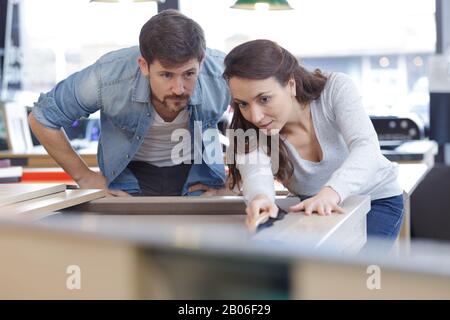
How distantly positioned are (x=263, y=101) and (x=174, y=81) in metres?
0.52

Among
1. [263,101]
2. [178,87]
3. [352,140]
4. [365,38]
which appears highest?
[365,38]

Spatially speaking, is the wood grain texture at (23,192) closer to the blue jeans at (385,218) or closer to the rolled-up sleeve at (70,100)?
the rolled-up sleeve at (70,100)

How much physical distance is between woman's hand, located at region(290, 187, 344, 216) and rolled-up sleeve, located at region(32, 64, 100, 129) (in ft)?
4.08

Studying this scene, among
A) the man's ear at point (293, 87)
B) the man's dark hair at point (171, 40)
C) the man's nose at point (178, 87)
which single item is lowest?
the man's ear at point (293, 87)

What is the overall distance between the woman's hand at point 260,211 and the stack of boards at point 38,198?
491mm

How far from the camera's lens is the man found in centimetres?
272

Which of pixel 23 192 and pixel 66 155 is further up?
pixel 66 155

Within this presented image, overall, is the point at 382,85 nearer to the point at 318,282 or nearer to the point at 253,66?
the point at 253,66

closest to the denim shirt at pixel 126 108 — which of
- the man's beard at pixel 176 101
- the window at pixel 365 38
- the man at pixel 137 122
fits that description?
the man at pixel 137 122

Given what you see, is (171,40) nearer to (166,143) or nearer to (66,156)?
(166,143)

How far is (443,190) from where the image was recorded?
356 centimetres

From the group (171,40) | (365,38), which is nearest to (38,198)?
(171,40)

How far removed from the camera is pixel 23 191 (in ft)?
6.75

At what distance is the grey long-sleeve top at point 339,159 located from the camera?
76.0 inches
